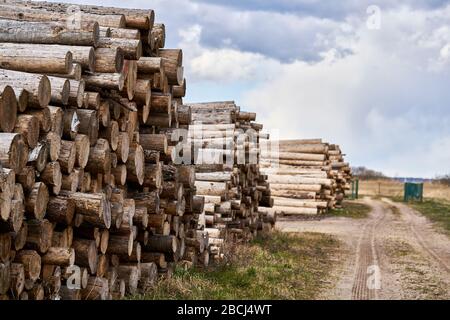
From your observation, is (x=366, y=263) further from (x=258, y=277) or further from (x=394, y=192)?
(x=394, y=192)

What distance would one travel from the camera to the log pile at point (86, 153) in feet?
22.5

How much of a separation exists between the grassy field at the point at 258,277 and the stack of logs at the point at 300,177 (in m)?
12.0

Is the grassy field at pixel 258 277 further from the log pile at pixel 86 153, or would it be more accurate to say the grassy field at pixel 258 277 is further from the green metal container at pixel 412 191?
the green metal container at pixel 412 191

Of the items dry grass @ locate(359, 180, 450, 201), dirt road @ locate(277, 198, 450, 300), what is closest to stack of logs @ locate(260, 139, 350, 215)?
dirt road @ locate(277, 198, 450, 300)

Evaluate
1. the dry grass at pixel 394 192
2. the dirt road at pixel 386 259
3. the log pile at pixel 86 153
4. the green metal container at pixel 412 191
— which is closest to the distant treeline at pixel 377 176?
the dry grass at pixel 394 192

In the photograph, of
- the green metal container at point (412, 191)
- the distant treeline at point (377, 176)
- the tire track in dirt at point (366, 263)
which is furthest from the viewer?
the distant treeline at point (377, 176)

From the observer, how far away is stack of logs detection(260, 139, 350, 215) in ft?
92.4

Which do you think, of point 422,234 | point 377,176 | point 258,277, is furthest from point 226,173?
point 377,176

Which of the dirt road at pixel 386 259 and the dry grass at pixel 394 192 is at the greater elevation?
the dry grass at pixel 394 192

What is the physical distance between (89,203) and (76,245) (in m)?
0.72

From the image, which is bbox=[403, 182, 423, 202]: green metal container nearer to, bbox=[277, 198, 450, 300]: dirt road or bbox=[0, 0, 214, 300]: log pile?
bbox=[277, 198, 450, 300]: dirt road

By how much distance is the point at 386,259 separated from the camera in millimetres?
15156

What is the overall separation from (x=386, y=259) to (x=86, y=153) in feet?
30.3

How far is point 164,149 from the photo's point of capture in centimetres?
1005
